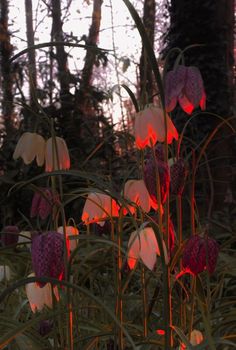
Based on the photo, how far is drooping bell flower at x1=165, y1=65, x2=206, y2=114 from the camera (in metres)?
0.96

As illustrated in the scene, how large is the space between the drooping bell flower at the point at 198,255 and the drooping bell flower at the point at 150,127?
0.15m

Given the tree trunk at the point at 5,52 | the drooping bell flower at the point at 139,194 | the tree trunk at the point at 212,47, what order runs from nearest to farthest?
1. the drooping bell flower at the point at 139,194
2. the tree trunk at the point at 212,47
3. the tree trunk at the point at 5,52

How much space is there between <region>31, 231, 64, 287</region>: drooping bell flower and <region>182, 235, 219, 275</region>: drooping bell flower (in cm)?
18

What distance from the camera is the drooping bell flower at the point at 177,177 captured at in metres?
0.99

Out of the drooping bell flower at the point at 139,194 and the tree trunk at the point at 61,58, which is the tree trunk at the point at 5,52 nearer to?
the tree trunk at the point at 61,58

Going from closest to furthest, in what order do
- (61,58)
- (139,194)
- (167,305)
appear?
1. (167,305)
2. (139,194)
3. (61,58)

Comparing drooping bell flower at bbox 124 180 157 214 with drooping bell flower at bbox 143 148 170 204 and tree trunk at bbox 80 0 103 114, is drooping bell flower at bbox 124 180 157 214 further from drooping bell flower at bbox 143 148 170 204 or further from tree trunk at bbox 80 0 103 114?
tree trunk at bbox 80 0 103 114

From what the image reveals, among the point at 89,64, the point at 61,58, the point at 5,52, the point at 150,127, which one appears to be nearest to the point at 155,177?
the point at 150,127

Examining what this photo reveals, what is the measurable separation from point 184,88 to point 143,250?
0.24m

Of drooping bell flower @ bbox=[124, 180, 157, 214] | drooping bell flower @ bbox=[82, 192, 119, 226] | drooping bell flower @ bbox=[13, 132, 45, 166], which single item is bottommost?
drooping bell flower @ bbox=[82, 192, 119, 226]

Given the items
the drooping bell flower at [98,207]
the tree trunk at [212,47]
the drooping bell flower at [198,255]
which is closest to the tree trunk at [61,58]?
the tree trunk at [212,47]

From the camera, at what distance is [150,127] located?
93cm

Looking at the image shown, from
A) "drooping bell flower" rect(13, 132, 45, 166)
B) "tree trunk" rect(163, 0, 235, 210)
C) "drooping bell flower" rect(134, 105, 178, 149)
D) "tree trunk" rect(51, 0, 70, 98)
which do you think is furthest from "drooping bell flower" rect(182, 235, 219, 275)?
"tree trunk" rect(163, 0, 235, 210)

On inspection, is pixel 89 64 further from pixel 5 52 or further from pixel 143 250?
pixel 143 250
